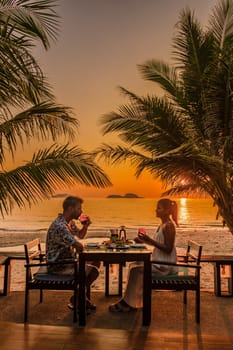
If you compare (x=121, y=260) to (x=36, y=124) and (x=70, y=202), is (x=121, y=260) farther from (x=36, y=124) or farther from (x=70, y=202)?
(x=36, y=124)

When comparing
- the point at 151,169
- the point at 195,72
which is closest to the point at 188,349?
the point at 151,169

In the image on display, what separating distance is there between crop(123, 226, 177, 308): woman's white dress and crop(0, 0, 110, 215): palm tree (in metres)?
1.47

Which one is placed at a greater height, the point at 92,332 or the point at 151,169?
the point at 151,169

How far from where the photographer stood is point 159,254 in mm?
4117

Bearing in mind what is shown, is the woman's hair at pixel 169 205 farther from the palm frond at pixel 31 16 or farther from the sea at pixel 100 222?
the sea at pixel 100 222

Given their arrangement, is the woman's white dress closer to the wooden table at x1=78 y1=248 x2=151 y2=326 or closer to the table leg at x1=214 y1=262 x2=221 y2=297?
the wooden table at x1=78 y1=248 x2=151 y2=326

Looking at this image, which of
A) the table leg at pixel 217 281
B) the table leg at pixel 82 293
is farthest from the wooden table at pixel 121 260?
the table leg at pixel 217 281

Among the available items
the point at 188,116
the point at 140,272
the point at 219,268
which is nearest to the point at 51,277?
the point at 140,272

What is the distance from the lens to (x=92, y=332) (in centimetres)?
315

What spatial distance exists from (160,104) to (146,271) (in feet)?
10.7

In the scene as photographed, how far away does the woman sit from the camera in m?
4.03

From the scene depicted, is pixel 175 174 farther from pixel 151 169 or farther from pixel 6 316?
pixel 6 316

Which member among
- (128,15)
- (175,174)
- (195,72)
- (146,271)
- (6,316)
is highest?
(128,15)

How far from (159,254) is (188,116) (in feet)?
9.98
